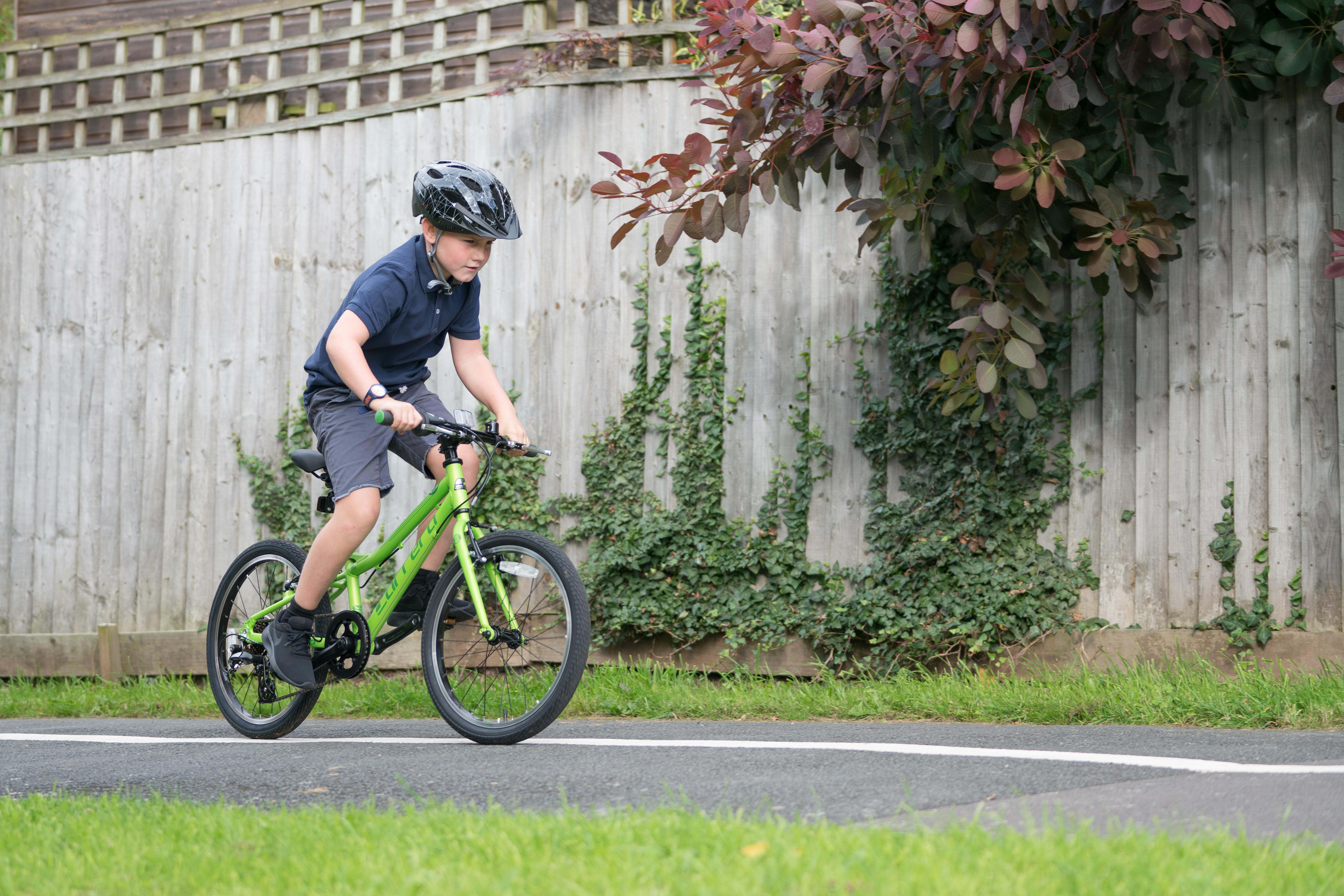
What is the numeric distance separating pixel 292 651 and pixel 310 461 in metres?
0.66

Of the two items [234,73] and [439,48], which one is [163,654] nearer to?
[234,73]

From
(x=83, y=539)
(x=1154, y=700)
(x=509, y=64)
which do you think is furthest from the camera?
(x=83, y=539)

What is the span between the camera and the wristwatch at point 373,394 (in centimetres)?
381

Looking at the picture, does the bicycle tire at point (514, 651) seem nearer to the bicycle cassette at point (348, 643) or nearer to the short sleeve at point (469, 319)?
the bicycle cassette at point (348, 643)

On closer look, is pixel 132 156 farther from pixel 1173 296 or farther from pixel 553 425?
pixel 1173 296

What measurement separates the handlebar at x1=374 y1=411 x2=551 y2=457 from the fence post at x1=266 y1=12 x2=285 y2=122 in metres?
3.63

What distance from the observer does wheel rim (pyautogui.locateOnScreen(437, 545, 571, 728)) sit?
3.82 m

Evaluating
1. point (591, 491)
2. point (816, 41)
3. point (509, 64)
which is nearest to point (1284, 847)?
point (816, 41)

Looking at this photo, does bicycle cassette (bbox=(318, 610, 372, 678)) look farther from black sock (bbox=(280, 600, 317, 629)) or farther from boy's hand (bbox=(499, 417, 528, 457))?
boy's hand (bbox=(499, 417, 528, 457))

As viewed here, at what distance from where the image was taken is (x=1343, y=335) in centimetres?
477

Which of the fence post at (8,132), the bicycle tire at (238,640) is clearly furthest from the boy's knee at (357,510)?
the fence post at (8,132)

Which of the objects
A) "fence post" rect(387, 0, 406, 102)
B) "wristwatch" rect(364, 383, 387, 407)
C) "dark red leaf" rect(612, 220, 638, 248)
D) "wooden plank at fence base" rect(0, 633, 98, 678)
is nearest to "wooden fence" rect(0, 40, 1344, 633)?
"wooden plank at fence base" rect(0, 633, 98, 678)

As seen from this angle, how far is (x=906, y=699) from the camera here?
15.1ft

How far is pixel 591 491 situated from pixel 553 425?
1.25 ft
